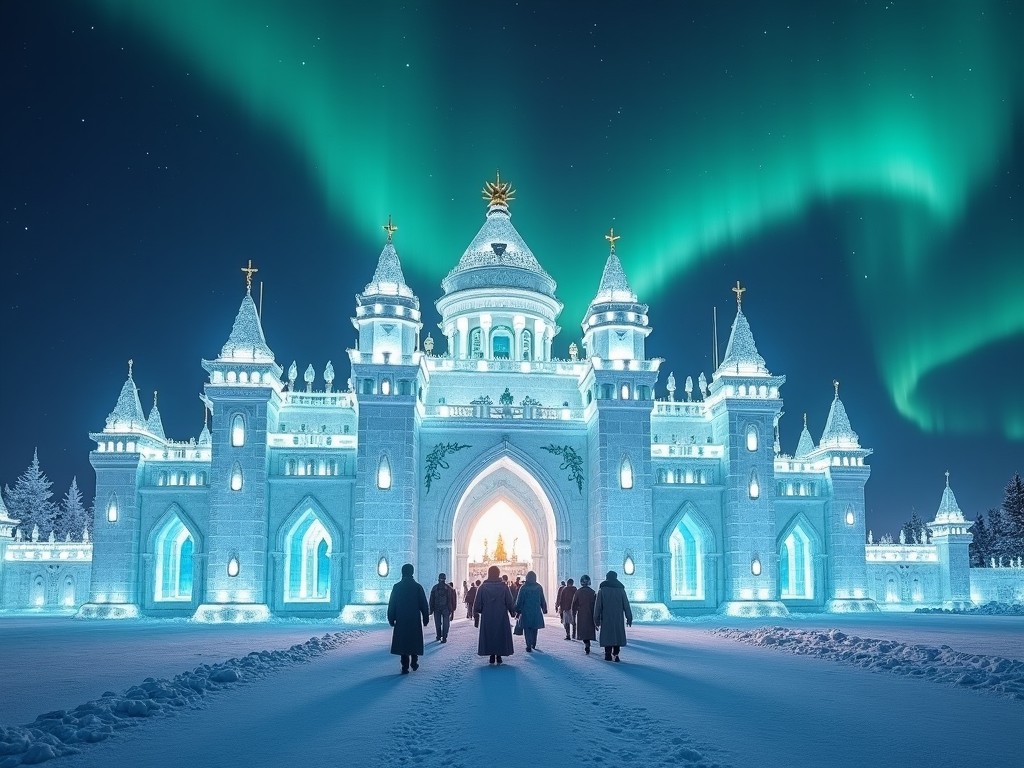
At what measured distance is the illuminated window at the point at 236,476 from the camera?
3866 cm

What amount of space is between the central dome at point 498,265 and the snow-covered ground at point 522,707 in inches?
1104

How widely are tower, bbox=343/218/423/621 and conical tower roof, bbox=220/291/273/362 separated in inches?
166

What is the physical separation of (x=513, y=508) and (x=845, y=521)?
15.5 meters

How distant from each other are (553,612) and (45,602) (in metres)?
25.8

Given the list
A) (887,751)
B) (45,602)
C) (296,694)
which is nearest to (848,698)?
(887,751)

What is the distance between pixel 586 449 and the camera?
4144 centimetres

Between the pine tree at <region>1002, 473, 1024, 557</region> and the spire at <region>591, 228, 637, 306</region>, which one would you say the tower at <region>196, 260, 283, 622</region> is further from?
the pine tree at <region>1002, 473, 1024, 557</region>

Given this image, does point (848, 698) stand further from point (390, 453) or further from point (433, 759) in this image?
point (390, 453)

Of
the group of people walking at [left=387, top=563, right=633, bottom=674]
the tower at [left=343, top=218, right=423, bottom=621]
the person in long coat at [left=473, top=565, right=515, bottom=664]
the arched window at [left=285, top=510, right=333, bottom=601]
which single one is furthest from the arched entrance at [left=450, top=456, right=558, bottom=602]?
the person in long coat at [left=473, top=565, right=515, bottom=664]

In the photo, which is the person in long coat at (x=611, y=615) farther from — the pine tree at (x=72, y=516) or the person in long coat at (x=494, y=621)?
the pine tree at (x=72, y=516)

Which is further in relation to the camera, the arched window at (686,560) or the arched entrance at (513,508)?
the arched entrance at (513,508)

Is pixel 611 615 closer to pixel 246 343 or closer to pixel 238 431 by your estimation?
pixel 238 431

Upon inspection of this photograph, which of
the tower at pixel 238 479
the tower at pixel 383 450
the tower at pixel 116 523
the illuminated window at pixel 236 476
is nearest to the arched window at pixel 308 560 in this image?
the tower at pixel 238 479

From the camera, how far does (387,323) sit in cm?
4009
